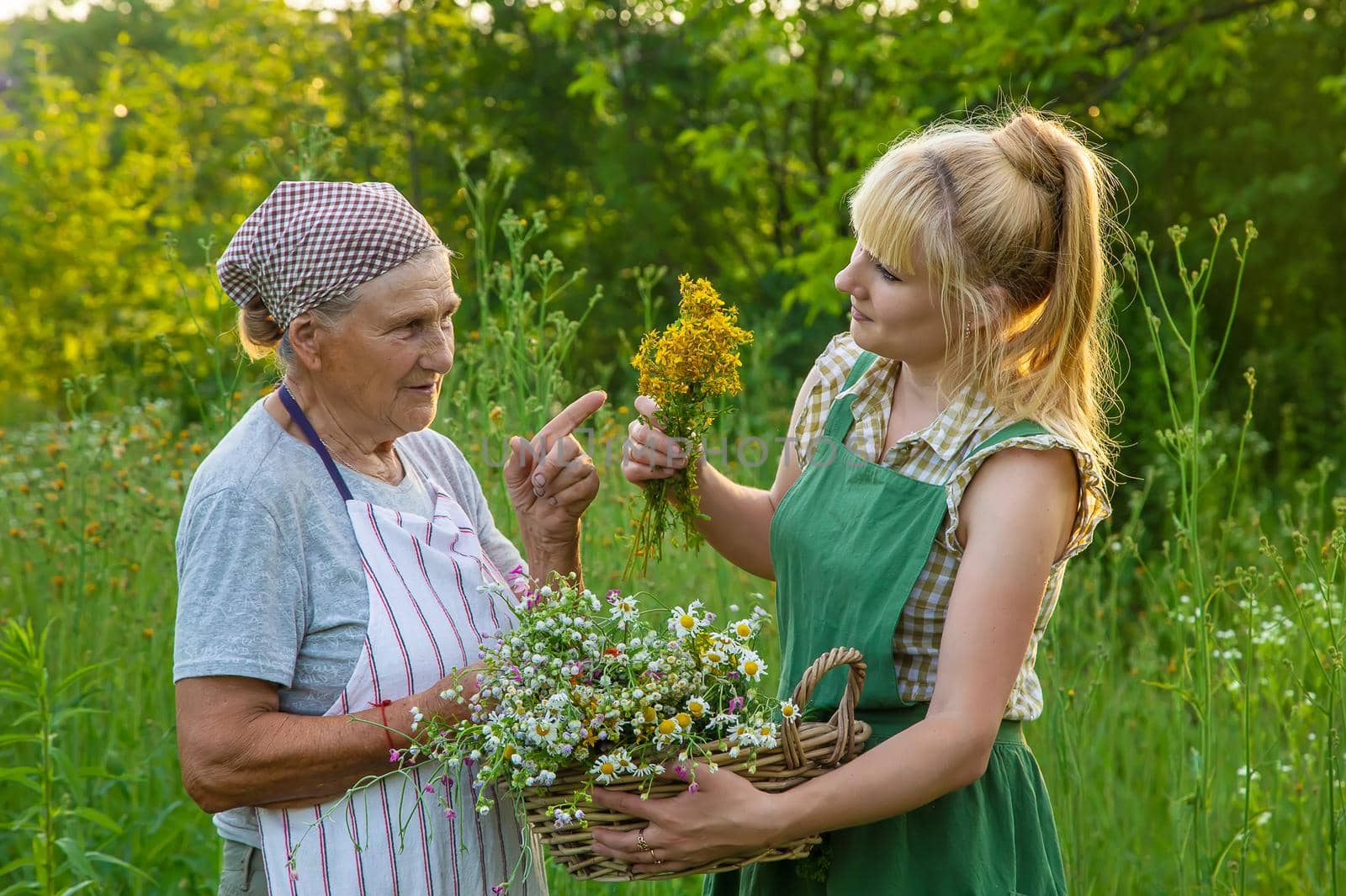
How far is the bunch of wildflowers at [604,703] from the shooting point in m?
1.65

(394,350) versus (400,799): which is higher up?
(394,350)

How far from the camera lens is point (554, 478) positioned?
87.6 inches

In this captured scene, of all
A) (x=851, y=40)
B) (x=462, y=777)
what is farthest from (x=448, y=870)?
(x=851, y=40)

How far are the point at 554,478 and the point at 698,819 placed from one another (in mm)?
760

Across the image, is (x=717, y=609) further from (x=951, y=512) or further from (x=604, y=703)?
(x=604, y=703)

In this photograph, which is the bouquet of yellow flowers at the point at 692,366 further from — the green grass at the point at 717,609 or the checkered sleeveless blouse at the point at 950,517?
the green grass at the point at 717,609

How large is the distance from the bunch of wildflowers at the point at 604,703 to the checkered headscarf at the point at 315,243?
0.65 m

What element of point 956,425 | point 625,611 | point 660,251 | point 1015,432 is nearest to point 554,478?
point 625,611

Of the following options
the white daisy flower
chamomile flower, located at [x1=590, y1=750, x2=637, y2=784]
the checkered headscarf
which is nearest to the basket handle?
the white daisy flower

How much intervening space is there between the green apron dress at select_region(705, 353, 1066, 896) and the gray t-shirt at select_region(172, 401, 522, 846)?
77cm

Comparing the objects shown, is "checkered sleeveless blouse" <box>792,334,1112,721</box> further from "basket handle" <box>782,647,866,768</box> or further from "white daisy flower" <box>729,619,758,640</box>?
"white daisy flower" <box>729,619,758,640</box>

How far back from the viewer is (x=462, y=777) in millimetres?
2016

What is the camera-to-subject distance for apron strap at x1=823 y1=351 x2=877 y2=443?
2160mm

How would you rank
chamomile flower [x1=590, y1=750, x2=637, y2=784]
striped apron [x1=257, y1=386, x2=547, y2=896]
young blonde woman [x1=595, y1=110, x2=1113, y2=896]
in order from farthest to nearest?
striped apron [x1=257, y1=386, x2=547, y2=896]
young blonde woman [x1=595, y1=110, x2=1113, y2=896]
chamomile flower [x1=590, y1=750, x2=637, y2=784]
